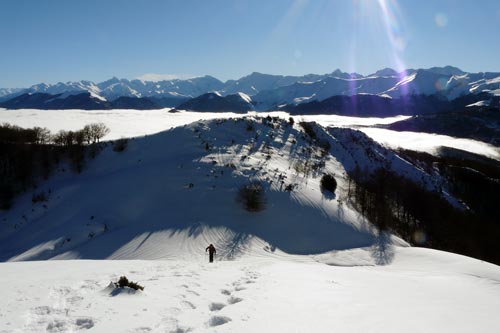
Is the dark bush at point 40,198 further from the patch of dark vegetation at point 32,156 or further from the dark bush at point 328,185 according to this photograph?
the dark bush at point 328,185

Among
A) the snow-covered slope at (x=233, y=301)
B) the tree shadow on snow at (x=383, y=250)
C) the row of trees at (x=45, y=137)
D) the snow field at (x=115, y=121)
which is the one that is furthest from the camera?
the snow field at (x=115, y=121)

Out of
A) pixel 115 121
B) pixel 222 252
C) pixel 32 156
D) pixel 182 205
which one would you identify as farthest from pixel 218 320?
pixel 115 121

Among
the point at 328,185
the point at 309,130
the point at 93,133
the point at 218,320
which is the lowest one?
the point at 218,320

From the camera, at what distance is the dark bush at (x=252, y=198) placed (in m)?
21.9

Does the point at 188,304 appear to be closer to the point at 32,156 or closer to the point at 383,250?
the point at 383,250

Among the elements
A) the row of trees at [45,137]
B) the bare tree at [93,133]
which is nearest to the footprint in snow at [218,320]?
the row of trees at [45,137]

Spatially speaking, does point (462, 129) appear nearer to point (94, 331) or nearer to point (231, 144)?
point (231, 144)

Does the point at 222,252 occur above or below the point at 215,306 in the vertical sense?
below

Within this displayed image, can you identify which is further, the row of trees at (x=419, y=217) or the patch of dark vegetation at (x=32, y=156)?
the patch of dark vegetation at (x=32, y=156)

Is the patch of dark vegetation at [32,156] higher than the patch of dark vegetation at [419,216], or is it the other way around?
the patch of dark vegetation at [32,156]

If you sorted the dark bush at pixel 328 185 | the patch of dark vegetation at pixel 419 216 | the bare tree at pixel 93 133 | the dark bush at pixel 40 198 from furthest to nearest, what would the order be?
the bare tree at pixel 93 133 → the dark bush at pixel 328 185 → the patch of dark vegetation at pixel 419 216 → the dark bush at pixel 40 198

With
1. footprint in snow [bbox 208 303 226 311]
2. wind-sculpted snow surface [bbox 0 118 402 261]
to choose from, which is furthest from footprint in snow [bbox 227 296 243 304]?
wind-sculpted snow surface [bbox 0 118 402 261]

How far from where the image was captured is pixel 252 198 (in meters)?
21.9

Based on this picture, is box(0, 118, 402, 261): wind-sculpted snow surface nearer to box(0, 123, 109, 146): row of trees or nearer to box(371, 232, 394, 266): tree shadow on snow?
box(371, 232, 394, 266): tree shadow on snow
